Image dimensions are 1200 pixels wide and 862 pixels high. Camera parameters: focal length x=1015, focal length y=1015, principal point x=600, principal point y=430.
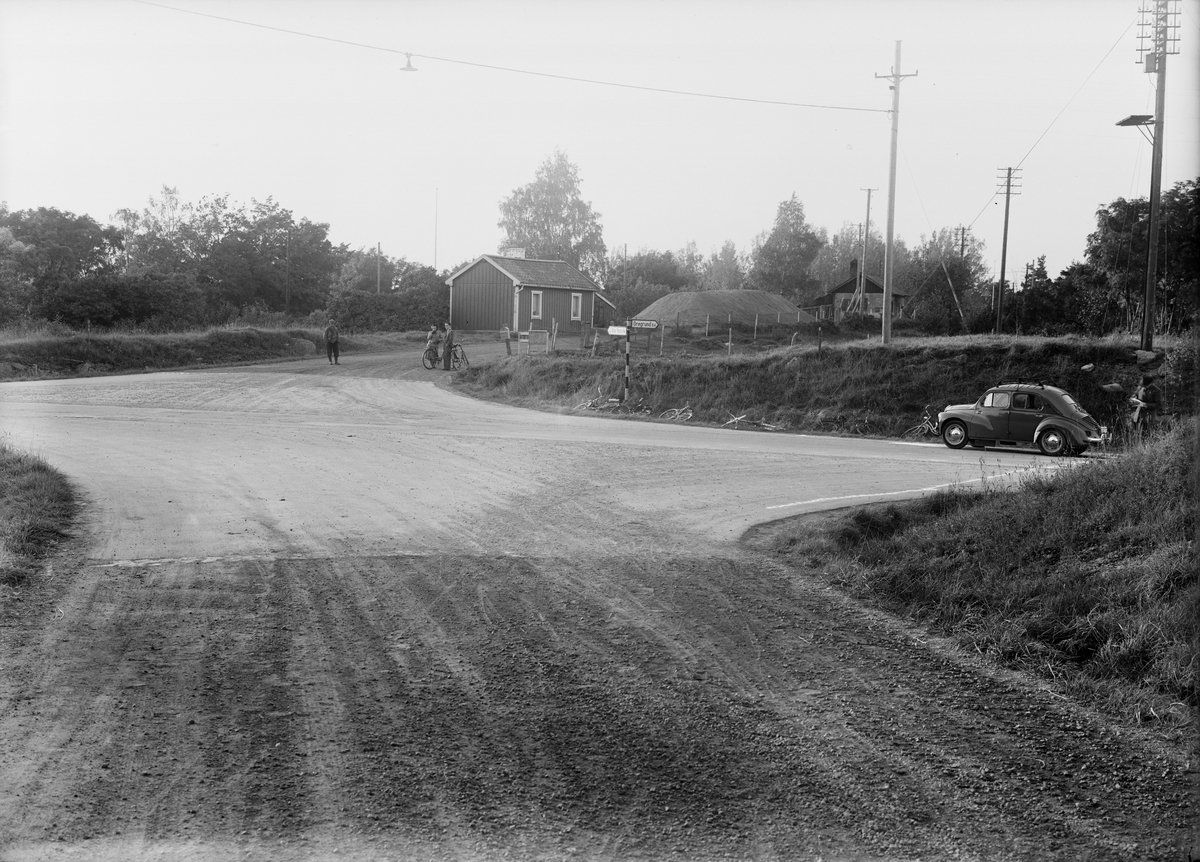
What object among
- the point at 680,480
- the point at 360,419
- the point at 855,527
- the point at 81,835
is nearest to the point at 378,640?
the point at 81,835

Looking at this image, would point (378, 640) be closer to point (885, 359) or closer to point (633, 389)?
point (633, 389)

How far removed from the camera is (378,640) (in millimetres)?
7098

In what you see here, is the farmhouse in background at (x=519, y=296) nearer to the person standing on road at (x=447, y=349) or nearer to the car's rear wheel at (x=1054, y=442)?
the person standing on road at (x=447, y=349)

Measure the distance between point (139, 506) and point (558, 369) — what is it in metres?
21.6

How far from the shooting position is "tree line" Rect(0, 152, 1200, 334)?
41.9 meters

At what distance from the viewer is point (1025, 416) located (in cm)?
2170

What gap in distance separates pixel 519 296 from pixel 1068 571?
50.2 meters

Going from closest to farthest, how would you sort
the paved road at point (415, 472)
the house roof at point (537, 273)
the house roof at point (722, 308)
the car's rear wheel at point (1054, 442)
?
the paved road at point (415, 472), the car's rear wheel at point (1054, 442), the house roof at point (537, 273), the house roof at point (722, 308)

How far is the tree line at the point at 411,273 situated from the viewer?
41906 mm

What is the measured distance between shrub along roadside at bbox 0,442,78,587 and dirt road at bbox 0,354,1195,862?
32cm

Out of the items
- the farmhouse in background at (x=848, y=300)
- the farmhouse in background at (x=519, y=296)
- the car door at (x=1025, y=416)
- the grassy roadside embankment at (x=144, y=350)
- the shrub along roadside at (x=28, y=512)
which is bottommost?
the shrub along roadside at (x=28, y=512)

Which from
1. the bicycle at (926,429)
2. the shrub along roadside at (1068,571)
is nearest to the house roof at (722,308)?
the bicycle at (926,429)

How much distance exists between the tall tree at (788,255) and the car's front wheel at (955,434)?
78947 millimetres

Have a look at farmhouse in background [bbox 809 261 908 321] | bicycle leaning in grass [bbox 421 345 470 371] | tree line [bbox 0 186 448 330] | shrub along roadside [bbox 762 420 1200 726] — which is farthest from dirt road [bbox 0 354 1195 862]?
farmhouse in background [bbox 809 261 908 321]
